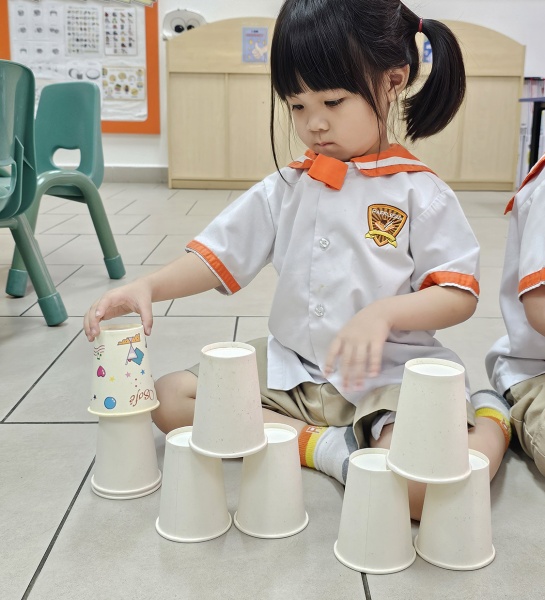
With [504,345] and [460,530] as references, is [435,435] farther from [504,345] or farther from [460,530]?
[504,345]

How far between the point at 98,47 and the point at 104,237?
2720mm

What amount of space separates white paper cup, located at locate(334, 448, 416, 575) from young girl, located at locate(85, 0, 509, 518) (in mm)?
94

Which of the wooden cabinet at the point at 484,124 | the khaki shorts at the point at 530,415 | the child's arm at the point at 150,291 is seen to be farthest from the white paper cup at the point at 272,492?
the wooden cabinet at the point at 484,124

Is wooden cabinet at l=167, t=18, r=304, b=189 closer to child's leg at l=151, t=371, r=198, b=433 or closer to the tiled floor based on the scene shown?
the tiled floor

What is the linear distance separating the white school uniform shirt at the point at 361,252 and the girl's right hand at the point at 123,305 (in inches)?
4.4

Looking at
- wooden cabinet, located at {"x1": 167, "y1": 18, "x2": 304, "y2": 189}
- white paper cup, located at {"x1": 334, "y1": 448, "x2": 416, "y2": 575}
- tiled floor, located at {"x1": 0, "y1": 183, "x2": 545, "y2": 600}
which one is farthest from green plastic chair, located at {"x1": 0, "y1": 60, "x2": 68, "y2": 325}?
wooden cabinet, located at {"x1": 167, "y1": 18, "x2": 304, "y2": 189}

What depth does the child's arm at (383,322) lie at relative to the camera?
0.68m

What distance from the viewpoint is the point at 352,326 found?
0.71 metres

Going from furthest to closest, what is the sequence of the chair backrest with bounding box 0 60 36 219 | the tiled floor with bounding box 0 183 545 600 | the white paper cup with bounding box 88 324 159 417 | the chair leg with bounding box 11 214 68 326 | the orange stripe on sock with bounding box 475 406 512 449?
1. the chair leg with bounding box 11 214 68 326
2. the chair backrest with bounding box 0 60 36 219
3. the orange stripe on sock with bounding box 475 406 512 449
4. the white paper cup with bounding box 88 324 159 417
5. the tiled floor with bounding box 0 183 545 600

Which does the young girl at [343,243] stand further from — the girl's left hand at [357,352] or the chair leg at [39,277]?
the chair leg at [39,277]

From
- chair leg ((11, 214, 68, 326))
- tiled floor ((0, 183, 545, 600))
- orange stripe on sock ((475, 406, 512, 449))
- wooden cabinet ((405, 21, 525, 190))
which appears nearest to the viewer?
tiled floor ((0, 183, 545, 600))

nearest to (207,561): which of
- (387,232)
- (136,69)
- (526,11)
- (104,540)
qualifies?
(104,540)

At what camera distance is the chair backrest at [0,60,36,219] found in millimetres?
1272

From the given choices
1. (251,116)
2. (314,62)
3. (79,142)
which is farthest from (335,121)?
(251,116)
